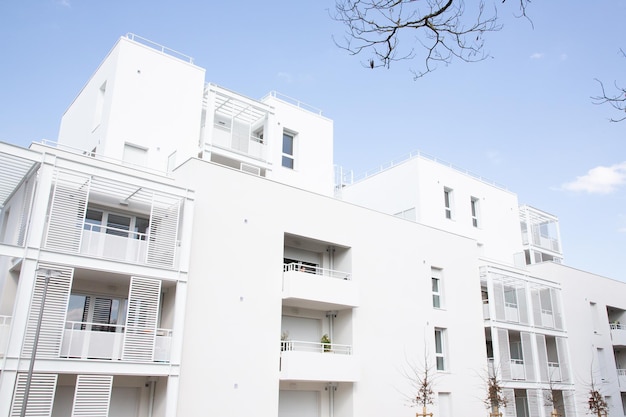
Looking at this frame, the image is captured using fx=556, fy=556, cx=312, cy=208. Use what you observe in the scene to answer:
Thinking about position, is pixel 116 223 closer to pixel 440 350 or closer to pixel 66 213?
pixel 66 213

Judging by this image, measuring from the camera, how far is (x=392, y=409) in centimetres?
2270

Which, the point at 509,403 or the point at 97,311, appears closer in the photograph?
the point at 97,311

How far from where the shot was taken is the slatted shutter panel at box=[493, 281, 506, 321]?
2884cm

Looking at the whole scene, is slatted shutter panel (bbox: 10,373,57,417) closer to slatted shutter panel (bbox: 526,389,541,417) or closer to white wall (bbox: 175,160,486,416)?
white wall (bbox: 175,160,486,416)

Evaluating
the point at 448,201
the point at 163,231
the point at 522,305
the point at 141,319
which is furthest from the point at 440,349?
the point at 141,319

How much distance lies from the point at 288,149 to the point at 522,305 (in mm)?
15688

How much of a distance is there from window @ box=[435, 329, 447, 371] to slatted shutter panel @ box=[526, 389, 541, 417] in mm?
6220

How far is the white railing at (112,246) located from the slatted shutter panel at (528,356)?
21.2 m

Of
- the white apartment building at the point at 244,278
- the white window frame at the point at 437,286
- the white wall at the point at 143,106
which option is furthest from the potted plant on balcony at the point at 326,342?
the white wall at the point at 143,106

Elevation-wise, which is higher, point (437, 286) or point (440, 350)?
point (437, 286)

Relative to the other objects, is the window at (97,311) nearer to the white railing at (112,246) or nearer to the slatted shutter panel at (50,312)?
the white railing at (112,246)

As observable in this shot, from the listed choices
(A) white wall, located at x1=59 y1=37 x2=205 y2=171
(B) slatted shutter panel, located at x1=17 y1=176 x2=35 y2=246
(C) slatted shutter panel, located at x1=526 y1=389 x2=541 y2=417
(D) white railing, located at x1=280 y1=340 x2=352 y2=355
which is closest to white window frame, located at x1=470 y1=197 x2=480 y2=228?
(C) slatted shutter panel, located at x1=526 y1=389 x2=541 y2=417

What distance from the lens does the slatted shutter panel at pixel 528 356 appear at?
29125 millimetres

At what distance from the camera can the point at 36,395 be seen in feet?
48.0
